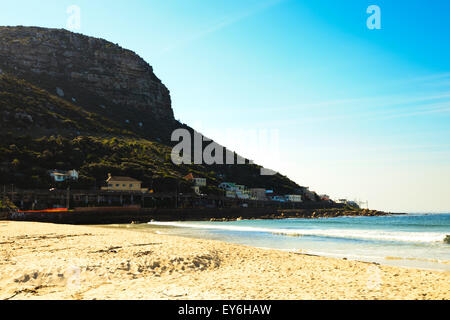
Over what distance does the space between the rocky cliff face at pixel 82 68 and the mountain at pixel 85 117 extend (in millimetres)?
460

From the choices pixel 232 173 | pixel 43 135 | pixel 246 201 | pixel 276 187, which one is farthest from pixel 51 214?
pixel 276 187

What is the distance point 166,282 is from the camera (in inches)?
410

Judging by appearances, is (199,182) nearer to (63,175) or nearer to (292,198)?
(63,175)

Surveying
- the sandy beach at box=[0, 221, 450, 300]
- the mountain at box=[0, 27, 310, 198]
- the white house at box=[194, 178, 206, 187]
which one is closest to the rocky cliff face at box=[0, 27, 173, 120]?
the mountain at box=[0, 27, 310, 198]

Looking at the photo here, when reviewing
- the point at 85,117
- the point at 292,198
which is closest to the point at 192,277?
the point at 85,117

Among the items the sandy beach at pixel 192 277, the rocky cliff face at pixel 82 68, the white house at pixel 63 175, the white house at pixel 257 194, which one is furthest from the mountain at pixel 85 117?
the sandy beach at pixel 192 277

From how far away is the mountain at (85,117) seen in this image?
83.8 meters

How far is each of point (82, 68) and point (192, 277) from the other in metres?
176

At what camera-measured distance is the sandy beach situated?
9.04 metres

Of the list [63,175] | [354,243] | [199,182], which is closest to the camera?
[354,243]

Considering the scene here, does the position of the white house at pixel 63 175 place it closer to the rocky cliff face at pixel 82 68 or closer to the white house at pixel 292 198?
the rocky cliff face at pixel 82 68

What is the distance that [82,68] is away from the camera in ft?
542

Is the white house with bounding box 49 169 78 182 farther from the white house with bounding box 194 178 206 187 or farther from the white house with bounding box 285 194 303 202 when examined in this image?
the white house with bounding box 285 194 303 202

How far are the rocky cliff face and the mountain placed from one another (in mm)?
460
